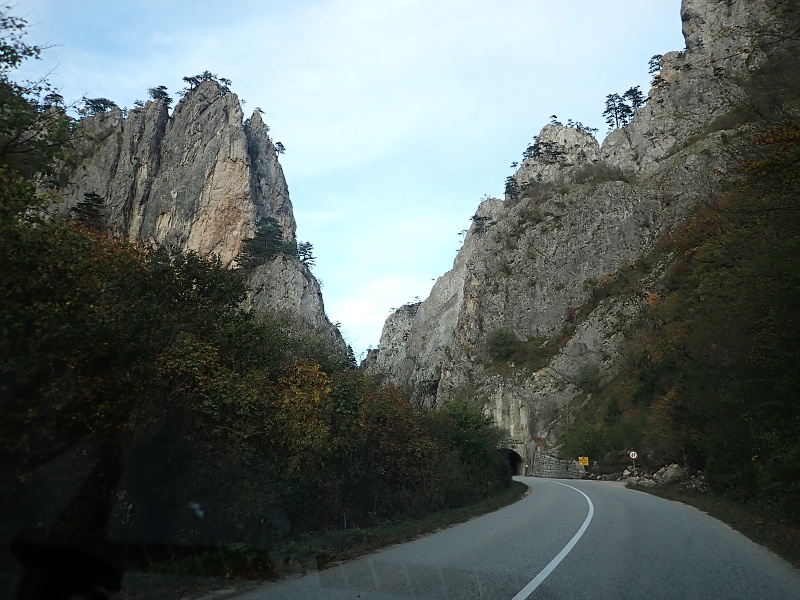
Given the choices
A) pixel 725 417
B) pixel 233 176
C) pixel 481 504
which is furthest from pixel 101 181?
pixel 725 417

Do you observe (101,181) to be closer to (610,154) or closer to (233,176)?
(233,176)

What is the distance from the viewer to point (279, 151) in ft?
323

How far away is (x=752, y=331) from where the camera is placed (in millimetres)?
15727

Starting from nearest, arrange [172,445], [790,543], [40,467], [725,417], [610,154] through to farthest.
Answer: [40,467], [172,445], [790,543], [725,417], [610,154]

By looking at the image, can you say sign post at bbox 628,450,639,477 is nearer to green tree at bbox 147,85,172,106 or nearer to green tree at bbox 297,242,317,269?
green tree at bbox 297,242,317,269

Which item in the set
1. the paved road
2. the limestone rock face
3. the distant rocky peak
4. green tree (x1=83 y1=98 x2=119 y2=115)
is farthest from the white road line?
the distant rocky peak

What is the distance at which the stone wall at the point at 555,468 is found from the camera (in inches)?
2012

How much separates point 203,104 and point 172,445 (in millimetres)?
88651

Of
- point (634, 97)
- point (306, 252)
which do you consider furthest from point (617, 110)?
point (306, 252)

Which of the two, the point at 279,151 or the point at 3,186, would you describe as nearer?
the point at 3,186

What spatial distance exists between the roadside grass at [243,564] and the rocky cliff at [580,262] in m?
47.6

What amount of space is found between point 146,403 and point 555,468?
171 feet

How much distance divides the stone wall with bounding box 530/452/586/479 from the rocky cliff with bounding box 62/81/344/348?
30.7 metres

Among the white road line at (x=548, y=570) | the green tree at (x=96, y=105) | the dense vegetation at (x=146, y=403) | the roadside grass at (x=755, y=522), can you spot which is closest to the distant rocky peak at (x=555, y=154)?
the green tree at (x=96, y=105)
